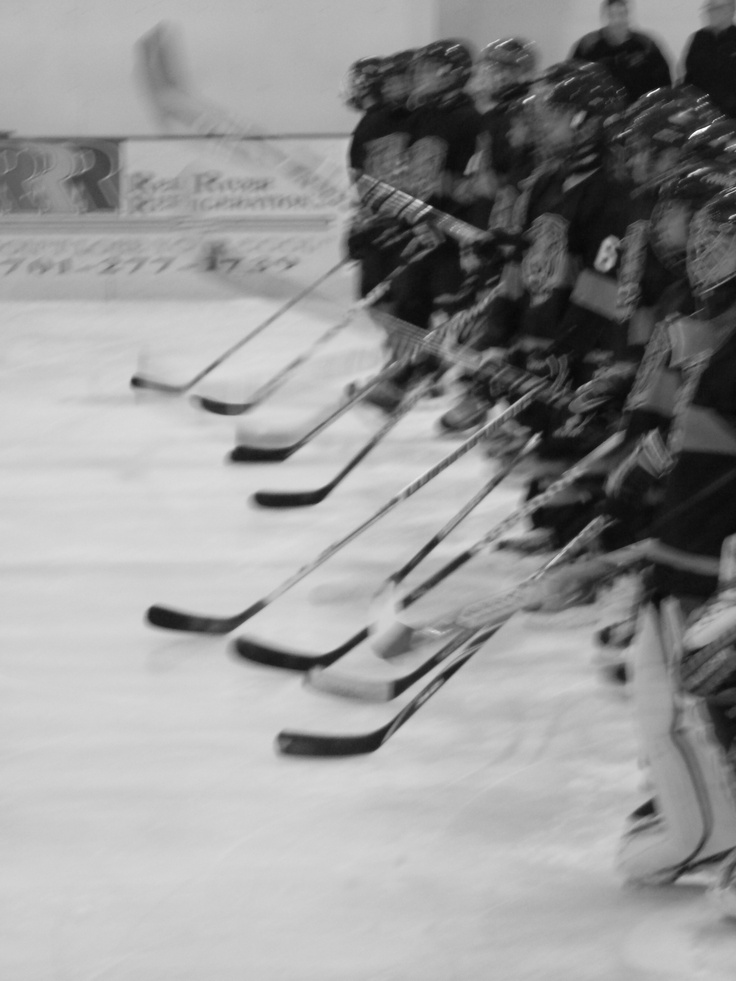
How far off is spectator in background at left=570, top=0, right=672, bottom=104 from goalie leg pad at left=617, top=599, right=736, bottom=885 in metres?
4.28

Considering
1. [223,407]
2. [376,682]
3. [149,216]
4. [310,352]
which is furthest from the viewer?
[149,216]

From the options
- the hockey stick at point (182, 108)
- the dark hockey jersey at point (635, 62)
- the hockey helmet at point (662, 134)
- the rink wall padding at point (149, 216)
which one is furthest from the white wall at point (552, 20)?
the hockey helmet at point (662, 134)

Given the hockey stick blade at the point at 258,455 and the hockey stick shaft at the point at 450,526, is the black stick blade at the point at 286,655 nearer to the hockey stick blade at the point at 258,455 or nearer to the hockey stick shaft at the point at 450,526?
the hockey stick shaft at the point at 450,526

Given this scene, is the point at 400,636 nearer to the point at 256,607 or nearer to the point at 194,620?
the point at 256,607

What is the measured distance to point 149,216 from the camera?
762cm

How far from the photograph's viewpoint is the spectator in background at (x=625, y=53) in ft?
19.6

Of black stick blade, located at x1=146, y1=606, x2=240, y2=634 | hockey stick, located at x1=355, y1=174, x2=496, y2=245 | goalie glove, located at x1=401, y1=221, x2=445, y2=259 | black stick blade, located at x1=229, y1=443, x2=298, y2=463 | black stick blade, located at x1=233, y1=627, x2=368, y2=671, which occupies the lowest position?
black stick blade, located at x1=229, y1=443, x2=298, y2=463

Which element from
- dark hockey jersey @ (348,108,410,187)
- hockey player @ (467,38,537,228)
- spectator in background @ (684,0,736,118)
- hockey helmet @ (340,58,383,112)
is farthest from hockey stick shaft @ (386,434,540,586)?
spectator in background @ (684,0,736,118)

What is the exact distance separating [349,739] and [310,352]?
2.41m

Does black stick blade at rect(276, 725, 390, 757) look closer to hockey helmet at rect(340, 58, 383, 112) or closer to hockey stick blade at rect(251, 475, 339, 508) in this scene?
hockey stick blade at rect(251, 475, 339, 508)

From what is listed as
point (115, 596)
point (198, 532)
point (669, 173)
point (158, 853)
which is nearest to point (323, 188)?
point (198, 532)

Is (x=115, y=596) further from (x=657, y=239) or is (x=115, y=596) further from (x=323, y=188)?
(x=323, y=188)

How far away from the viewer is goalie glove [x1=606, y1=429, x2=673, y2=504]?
210 cm

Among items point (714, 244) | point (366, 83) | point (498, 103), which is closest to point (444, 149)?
point (498, 103)
